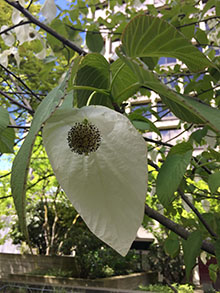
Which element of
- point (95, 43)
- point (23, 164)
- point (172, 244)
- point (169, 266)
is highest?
point (95, 43)

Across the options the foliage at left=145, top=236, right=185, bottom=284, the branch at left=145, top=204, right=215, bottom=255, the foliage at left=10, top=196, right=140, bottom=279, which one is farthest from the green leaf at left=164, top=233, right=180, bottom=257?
the foliage at left=145, top=236, right=185, bottom=284

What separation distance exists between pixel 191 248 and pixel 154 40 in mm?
450

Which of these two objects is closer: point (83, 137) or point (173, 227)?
point (83, 137)

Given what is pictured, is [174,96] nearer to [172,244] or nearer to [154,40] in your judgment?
[154,40]

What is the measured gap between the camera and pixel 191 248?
0.52 meters

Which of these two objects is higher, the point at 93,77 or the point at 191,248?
the point at 93,77

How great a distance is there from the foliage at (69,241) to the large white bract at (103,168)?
420 centimetres

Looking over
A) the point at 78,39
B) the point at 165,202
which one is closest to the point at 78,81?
the point at 165,202

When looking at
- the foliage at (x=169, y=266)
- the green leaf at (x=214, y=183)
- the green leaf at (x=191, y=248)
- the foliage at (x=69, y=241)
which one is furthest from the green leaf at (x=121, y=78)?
the foliage at (x=169, y=266)

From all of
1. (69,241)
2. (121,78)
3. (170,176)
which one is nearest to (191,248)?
(170,176)

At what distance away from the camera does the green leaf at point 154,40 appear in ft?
0.59

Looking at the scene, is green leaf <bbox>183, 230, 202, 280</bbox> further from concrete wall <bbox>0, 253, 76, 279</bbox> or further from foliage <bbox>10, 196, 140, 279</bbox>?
concrete wall <bbox>0, 253, 76, 279</bbox>

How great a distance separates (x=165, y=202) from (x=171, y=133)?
10002mm

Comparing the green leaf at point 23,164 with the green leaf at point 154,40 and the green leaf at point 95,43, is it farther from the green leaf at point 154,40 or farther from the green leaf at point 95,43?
the green leaf at point 95,43
